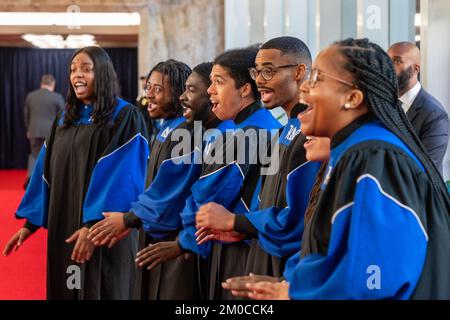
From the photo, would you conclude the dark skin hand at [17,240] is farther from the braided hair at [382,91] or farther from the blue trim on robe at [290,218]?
the braided hair at [382,91]

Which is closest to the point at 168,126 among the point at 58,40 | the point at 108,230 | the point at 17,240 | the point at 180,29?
the point at 108,230

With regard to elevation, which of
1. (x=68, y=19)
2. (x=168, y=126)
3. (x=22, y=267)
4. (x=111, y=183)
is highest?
(x=68, y=19)

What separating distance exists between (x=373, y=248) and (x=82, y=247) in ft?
7.43

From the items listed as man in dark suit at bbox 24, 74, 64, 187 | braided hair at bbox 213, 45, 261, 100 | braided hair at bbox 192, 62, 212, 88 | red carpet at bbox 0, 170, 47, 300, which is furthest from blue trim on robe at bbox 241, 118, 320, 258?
man in dark suit at bbox 24, 74, 64, 187

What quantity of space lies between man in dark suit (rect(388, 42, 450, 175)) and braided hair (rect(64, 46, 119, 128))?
Result: 1519 millimetres

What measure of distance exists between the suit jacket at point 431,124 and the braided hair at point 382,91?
176cm

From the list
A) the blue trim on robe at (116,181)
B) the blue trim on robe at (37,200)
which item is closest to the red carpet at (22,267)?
the blue trim on robe at (37,200)

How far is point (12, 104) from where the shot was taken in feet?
65.5

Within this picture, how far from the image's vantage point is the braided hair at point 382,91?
1.94m

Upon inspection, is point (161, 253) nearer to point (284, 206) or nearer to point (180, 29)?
point (284, 206)

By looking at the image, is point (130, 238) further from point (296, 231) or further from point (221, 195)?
point (296, 231)

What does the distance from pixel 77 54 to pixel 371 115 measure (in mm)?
2409

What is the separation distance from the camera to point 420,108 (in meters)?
3.80

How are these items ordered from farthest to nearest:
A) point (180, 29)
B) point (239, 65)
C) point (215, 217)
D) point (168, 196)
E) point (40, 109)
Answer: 1. point (40, 109)
2. point (180, 29)
3. point (168, 196)
4. point (239, 65)
5. point (215, 217)
